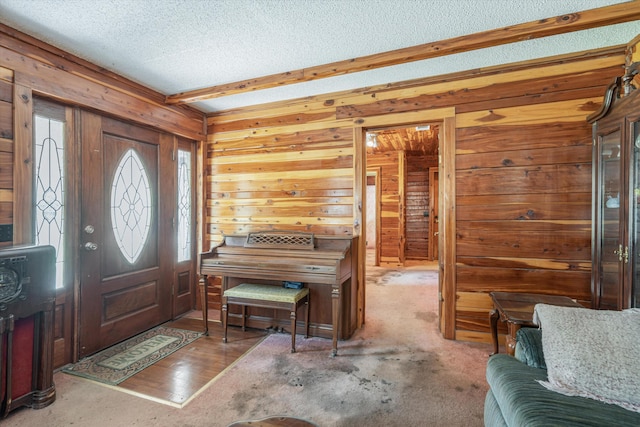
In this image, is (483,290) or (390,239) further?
(390,239)

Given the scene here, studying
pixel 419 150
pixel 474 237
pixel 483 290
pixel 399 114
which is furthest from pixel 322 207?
pixel 419 150

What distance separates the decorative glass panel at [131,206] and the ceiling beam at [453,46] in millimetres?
913

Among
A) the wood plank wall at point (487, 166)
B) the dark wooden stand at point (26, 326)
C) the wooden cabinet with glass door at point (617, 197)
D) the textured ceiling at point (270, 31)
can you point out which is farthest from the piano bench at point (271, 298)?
the wooden cabinet with glass door at point (617, 197)

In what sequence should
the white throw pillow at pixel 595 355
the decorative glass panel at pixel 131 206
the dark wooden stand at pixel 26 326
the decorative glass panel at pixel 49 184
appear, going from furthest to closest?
the decorative glass panel at pixel 131 206 → the decorative glass panel at pixel 49 184 → the dark wooden stand at pixel 26 326 → the white throw pillow at pixel 595 355

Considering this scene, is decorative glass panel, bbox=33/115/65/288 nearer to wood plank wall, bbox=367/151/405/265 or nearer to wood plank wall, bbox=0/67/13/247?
wood plank wall, bbox=0/67/13/247

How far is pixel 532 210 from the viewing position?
8.26 ft

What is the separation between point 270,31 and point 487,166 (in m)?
2.04

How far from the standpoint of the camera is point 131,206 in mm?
2854

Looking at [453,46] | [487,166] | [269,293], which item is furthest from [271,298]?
[453,46]

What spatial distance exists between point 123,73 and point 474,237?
3.36 m

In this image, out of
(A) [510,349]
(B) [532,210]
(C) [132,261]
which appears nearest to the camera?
(A) [510,349]

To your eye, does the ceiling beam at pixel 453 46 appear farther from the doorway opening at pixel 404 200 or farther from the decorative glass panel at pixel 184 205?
the doorway opening at pixel 404 200

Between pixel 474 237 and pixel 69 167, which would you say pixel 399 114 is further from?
pixel 69 167

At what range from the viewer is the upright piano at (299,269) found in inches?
100
